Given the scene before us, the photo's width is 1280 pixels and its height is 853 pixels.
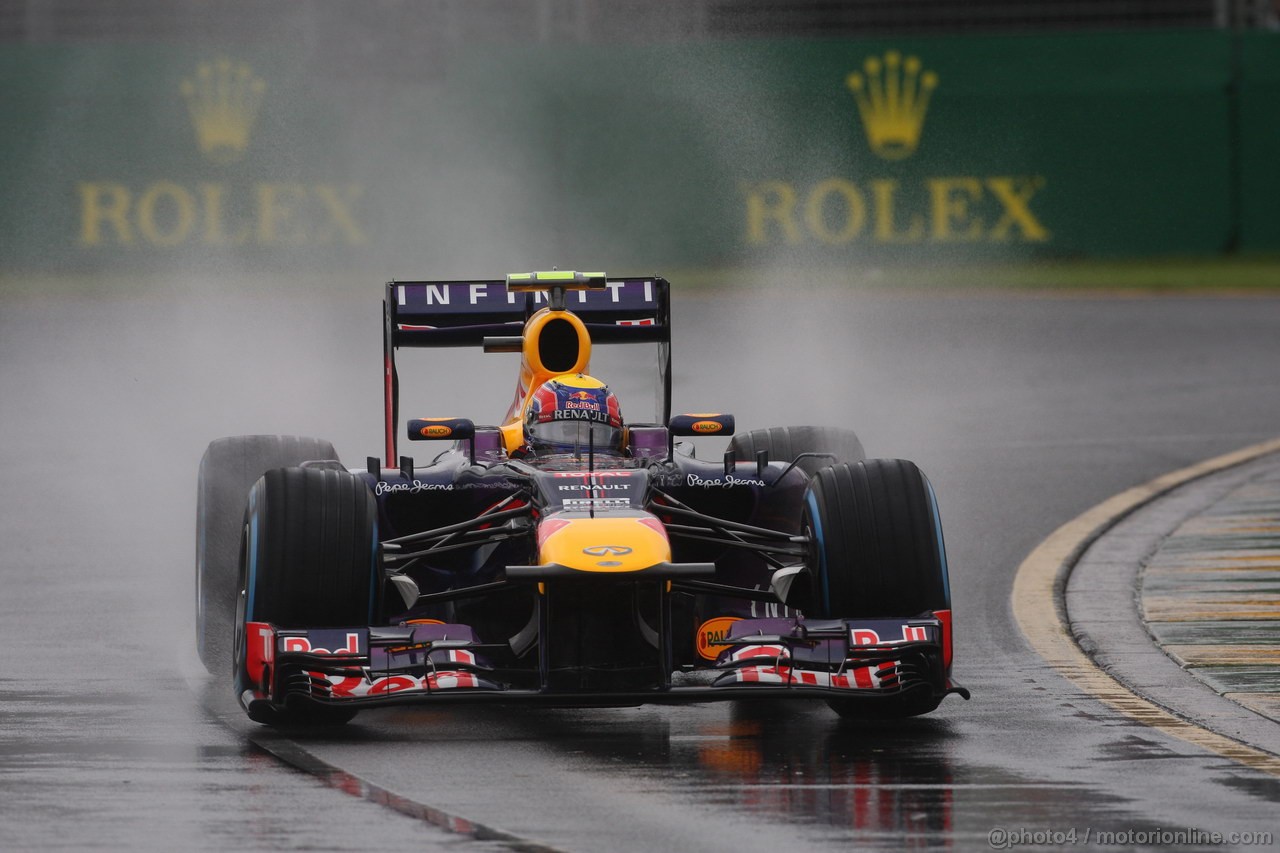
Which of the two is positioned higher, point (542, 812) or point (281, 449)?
point (281, 449)

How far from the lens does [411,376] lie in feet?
62.1

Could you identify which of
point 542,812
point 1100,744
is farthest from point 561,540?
point 1100,744

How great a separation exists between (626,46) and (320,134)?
3661 millimetres

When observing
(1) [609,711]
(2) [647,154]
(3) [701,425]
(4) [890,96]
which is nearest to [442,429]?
(3) [701,425]

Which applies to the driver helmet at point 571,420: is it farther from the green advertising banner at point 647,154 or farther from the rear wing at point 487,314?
the green advertising banner at point 647,154

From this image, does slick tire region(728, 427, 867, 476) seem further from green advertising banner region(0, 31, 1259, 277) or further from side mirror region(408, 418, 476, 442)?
green advertising banner region(0, 31, 1259, 277)

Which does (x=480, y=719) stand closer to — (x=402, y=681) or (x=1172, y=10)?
(x=402, y=681)

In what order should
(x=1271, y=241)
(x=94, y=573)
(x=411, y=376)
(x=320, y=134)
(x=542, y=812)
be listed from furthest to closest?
(x=1271, y=241), (x=320, y=134), (x=411, y=376), (x=94, y=573), (x=542, y=812)

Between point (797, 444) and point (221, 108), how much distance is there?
54.9 ft

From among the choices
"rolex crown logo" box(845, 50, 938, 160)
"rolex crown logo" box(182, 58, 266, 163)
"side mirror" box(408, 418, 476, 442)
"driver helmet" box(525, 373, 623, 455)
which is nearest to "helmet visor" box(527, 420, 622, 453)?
"driver helmet" box(525, 373, 623, 455)

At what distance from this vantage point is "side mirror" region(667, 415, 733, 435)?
9688 millimetres

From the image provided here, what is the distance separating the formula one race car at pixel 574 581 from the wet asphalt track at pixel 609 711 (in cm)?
23

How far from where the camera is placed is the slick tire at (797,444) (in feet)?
35.3

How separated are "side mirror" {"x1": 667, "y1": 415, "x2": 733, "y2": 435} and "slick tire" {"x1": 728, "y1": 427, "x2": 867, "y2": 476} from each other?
0.87 m
